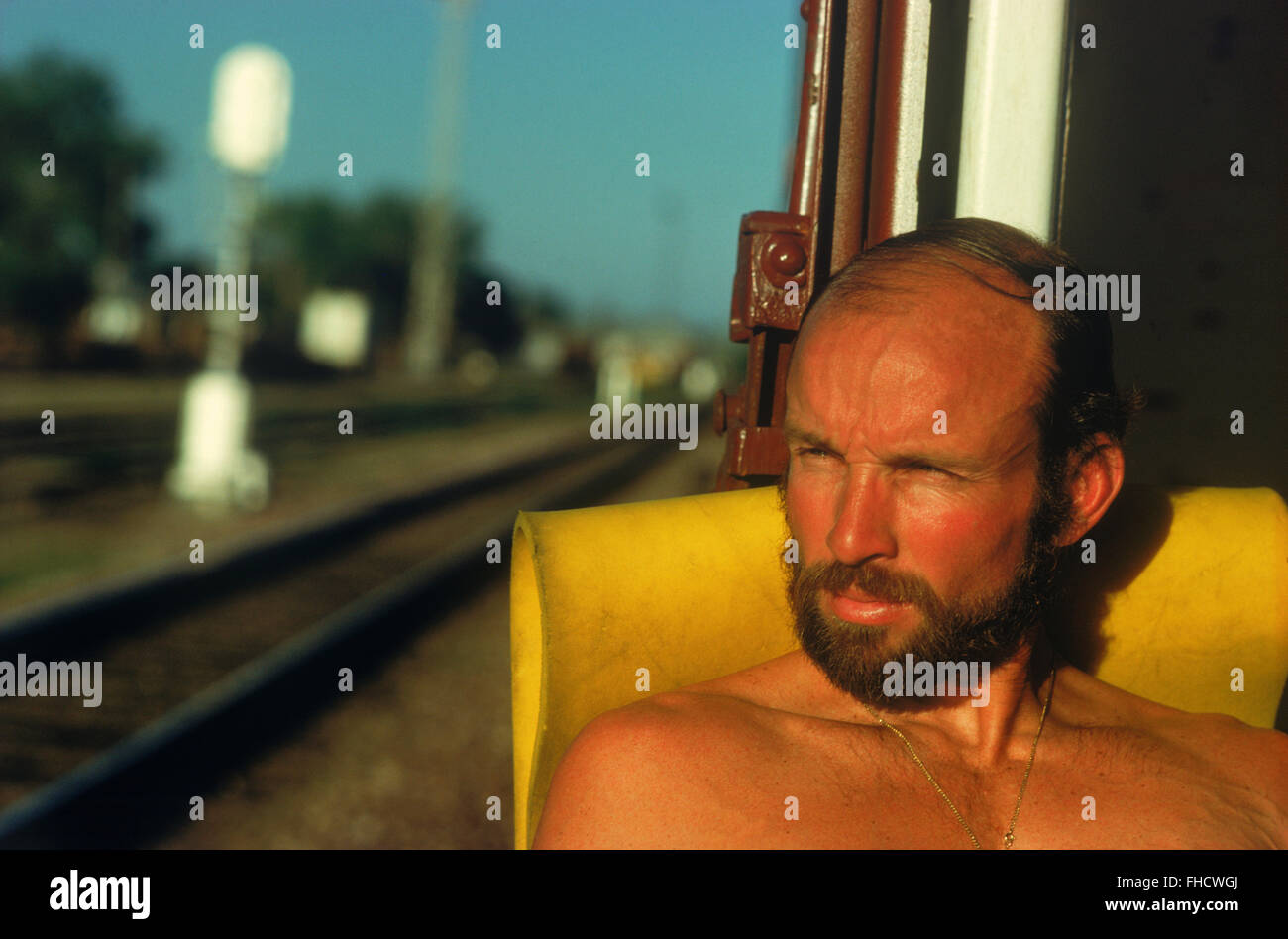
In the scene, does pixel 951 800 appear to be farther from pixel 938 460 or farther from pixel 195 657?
pixel 195 657

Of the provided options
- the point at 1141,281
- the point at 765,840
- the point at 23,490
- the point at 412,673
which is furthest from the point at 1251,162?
the point at 23,490

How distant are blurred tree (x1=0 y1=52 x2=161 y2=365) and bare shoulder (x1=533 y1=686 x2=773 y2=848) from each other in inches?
2593

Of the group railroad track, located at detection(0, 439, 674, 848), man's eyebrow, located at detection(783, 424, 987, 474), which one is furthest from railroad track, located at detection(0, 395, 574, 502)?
man's eyebrow, located at detection(783, 424, 987, 474)

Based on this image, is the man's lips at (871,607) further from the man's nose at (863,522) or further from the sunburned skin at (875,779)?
the sunburned skin at (875,779)

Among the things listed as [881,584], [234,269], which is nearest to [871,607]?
[881,584]

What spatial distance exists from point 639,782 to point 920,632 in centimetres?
56

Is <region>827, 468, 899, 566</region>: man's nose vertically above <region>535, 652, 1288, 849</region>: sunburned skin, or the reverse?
<region>827, 468, 899, 566</region>: man's nose

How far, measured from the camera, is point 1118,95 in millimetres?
3111

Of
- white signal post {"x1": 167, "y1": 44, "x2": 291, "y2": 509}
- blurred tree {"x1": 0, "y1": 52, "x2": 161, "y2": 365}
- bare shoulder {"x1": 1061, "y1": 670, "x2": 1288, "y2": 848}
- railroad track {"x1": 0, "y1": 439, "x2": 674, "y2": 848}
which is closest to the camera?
bare shoulder {"x1": 1061, "y1": 670, "x2": 1288, "y2": 848}

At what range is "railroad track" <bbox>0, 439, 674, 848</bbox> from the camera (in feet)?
17.1

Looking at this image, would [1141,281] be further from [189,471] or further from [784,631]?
[189,471]

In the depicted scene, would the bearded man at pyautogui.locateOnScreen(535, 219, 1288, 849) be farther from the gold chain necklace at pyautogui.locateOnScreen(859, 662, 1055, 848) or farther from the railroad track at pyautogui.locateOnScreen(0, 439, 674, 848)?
the railroad track at pyautogui.locateOnScreen(0, 439, 674, 848)

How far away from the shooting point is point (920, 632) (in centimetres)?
229
